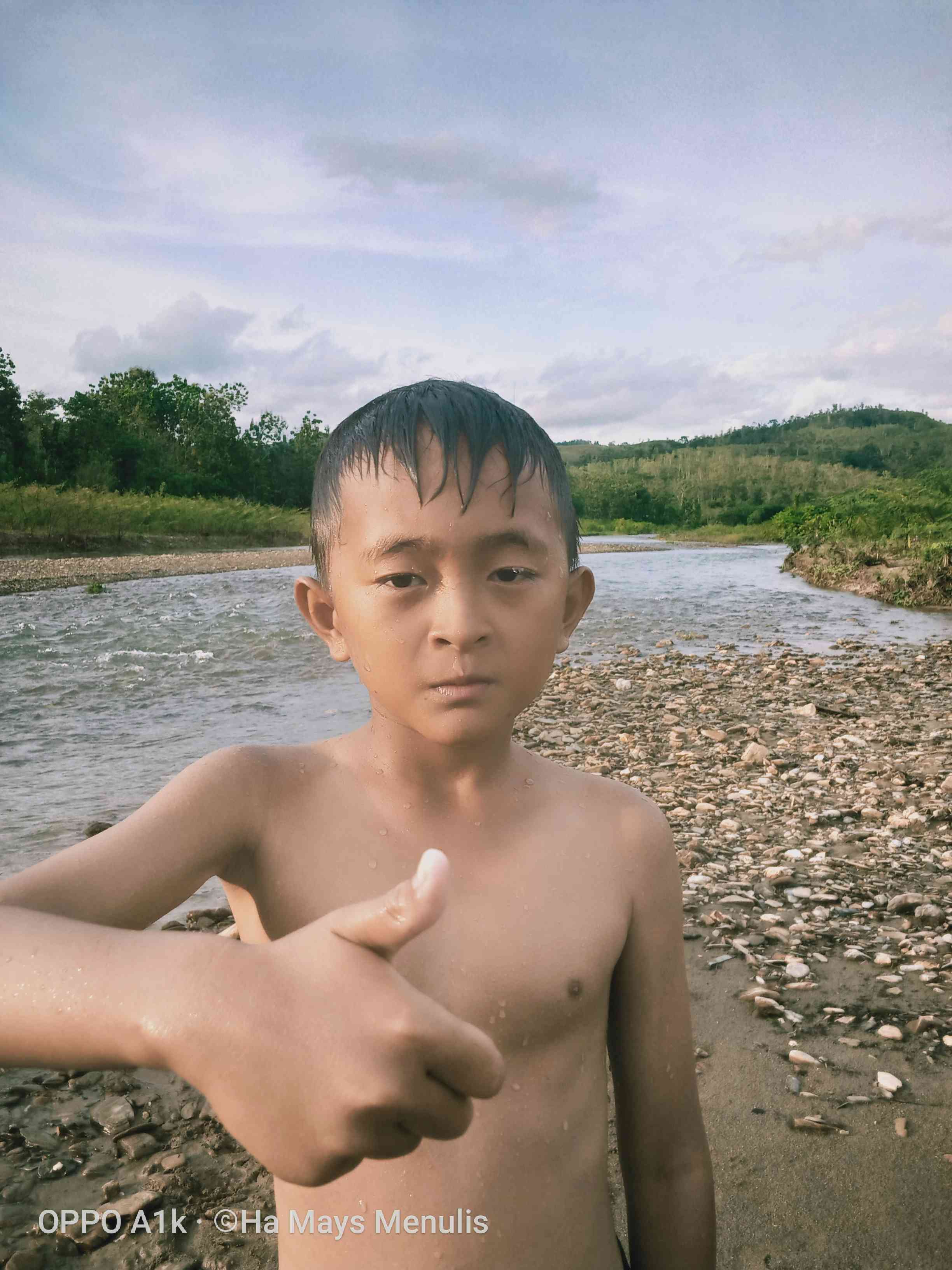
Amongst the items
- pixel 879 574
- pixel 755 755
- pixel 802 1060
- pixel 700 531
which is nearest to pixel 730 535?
pixel 700 531

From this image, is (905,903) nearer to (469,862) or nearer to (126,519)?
(469,862)

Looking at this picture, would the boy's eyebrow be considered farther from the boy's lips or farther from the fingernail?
the fingernail

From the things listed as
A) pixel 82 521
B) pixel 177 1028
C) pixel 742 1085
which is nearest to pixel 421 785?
pixel 177 1028

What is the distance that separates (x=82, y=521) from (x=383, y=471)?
108ft

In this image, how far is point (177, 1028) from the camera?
2.58 feet

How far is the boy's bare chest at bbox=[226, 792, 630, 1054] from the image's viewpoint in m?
1.32

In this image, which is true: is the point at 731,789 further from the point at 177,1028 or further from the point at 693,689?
the point at 177,1028

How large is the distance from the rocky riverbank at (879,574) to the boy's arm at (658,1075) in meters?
14.6

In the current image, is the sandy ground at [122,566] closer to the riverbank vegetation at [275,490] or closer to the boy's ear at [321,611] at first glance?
the riverbank vegetation at [275,490]

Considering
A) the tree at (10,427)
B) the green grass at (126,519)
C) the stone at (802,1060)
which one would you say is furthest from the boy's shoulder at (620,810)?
the tree at (10,427)

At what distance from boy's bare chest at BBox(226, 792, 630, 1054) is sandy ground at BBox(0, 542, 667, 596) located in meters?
18.1

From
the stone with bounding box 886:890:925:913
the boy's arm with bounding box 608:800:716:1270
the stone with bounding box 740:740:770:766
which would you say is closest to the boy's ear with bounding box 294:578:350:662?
the boy's arm with bounding box 608:800:716:1270

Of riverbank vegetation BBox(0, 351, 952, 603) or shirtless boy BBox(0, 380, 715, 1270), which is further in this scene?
riverbank vegetation BBox(0, 351, 952, 603)

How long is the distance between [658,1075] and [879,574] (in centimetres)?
1760
